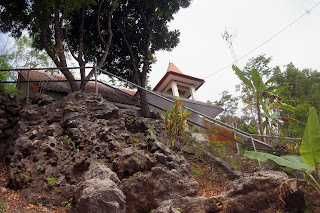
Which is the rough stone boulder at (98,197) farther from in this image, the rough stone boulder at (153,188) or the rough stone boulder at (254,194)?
the rough stone boulder at (254,194)

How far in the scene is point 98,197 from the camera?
3.45 meters

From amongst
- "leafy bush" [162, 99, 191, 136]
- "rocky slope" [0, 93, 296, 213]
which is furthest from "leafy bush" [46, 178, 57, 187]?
"leafy bush" [162, 99, 191, 136]

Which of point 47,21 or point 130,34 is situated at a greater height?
point 130,34

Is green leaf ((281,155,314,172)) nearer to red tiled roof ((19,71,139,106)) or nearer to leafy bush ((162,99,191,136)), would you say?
leafy bush ((162,99,191,136))

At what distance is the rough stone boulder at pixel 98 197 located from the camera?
3.41 meters

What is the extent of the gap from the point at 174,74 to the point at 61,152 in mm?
10502

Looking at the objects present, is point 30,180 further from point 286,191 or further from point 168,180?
point 286,191

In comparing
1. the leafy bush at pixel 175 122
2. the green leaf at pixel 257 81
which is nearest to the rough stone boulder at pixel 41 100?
the leafy bush at pixel 175 122

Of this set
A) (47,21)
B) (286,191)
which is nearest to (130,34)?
(47,21)

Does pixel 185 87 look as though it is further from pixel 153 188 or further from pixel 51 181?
pixel 51 181

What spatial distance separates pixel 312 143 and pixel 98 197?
3441 millimetres

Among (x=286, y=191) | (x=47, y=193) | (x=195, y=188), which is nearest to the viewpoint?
(x=286, y=191)

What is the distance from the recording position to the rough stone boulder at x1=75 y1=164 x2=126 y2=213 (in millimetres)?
3408

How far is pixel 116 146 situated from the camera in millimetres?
5293
